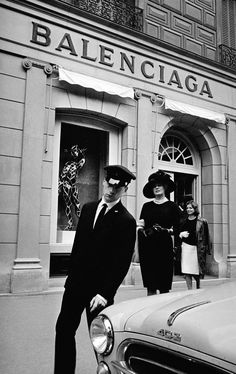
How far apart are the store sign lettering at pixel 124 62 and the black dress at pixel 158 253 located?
5.24 meters

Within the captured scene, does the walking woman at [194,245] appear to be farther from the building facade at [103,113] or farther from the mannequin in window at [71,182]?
the mannequin in window at [71,182]

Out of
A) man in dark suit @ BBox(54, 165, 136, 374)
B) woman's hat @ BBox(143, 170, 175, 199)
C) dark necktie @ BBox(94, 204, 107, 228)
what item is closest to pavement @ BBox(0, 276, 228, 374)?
man in dark suit @ BBox(54, 165, 136, 374)

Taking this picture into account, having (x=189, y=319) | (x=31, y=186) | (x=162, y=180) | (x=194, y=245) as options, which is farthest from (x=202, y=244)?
(x=189, y=319)

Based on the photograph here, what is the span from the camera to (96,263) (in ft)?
9.99

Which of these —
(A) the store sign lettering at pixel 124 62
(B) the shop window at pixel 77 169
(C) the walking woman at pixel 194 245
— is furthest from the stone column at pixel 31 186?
(C) the walking woman at pixel 194 245

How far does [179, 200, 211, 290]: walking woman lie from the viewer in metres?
7.00

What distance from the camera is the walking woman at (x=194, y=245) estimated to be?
6996 mm

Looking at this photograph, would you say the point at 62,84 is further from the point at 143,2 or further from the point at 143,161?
the point at 143,2

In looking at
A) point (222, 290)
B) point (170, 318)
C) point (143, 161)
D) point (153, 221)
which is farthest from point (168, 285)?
point (143, 161)

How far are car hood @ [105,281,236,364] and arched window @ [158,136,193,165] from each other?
820 cm

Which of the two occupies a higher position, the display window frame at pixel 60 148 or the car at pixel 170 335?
the display window frame at pixel 60 148

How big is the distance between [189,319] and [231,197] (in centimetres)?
942

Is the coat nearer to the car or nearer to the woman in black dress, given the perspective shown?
the woman in black dress

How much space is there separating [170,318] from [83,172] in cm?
762
